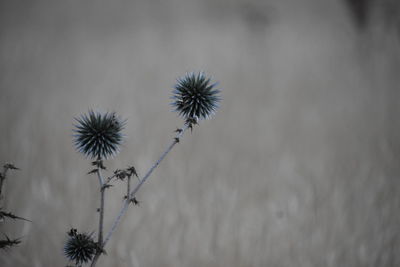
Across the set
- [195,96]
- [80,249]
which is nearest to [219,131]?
[195,96]

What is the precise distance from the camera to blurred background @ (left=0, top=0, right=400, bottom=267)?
209 cm

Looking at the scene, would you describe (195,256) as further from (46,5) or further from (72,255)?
(46,5)

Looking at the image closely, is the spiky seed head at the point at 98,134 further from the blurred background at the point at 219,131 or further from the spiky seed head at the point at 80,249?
the blurred background at the point at 219,131

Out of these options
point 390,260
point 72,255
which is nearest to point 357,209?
point 390,260

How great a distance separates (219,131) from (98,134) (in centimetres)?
252

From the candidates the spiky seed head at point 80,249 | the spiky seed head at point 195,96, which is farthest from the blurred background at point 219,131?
the spiky seed head at point 195,96

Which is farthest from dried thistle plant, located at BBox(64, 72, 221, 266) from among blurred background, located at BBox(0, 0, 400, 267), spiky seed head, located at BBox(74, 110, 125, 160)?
blurred background, located at BBox(0, 0, 400, 267)

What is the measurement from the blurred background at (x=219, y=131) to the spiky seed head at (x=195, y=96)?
1.13 m

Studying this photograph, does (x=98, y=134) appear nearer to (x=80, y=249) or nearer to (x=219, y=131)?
(x=80, y=249)

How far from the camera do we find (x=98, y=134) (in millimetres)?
936

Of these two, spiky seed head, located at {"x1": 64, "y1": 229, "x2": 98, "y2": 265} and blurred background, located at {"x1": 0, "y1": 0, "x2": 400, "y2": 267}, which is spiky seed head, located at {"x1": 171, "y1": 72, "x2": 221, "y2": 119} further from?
blurred background, located at {"x1": 0, "y1": 0, "x2": 400, "y2": 267}

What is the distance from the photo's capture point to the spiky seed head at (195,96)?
3.23 ft

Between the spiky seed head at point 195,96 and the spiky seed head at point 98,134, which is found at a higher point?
the spiky seed head at point 195,96

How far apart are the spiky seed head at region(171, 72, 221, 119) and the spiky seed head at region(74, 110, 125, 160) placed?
0.19 metres
